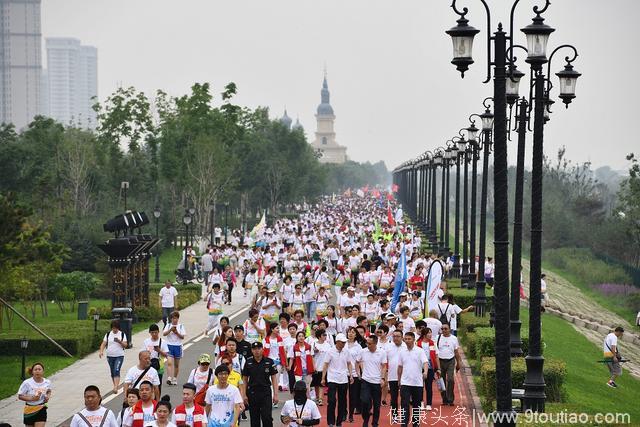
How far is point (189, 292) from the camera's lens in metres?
36.7

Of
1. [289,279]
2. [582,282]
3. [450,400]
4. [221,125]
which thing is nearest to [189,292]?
[289,279]

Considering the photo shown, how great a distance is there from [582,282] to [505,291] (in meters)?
50.6

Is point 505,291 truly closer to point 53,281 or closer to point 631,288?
point 53,281

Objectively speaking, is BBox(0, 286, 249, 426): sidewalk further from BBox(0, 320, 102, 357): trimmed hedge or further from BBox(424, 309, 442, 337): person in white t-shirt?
BBox(424, 309, 442, 337): person in white t-shirt

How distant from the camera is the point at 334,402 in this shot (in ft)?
52.3

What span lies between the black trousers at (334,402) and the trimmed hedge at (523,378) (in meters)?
2.42

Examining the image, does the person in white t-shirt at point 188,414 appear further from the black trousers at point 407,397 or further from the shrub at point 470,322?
the shrub at point 470,322

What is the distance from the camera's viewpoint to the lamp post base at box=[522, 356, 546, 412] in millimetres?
15539

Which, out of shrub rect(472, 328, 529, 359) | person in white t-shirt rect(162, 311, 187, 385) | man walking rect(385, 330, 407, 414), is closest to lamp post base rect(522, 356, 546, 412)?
man walking rect(385, 330, 407, 414)

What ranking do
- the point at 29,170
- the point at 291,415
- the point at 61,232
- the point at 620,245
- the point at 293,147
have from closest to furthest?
the point at 291,415
the point at 61,232
the point at 29,170
the point at 620,245
the point at 293,147

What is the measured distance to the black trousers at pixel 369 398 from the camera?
51.4 feet

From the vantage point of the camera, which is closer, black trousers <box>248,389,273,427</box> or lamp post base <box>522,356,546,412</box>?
black trousers <box>248,389,273,427</box>

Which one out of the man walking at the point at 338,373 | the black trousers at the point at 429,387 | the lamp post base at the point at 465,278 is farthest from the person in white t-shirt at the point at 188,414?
the lamp post base at the point at 465,278

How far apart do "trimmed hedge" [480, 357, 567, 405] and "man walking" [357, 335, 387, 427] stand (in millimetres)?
2128
